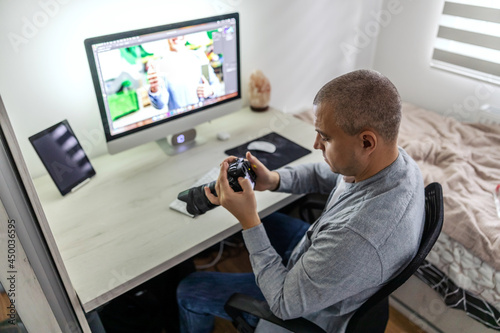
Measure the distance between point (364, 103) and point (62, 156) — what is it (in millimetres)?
1065

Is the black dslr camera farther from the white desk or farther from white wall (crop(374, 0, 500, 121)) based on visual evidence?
white wall (crop(374, 0, 500, 121))

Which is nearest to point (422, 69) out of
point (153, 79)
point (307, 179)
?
point (307, 179)

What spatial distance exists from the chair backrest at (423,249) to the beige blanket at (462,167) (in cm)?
44

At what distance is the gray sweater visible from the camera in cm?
91

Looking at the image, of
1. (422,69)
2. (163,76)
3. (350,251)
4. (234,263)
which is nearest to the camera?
(350,251)

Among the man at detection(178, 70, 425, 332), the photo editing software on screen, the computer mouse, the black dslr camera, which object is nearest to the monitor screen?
the photo editing software on screen

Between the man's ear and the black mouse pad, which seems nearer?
the man's ear

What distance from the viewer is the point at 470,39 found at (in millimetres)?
2131

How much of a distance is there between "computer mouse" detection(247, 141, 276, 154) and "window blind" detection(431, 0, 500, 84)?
1.32 metres

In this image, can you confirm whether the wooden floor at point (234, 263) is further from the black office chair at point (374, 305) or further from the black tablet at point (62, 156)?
the black tablet at point (62, 156)

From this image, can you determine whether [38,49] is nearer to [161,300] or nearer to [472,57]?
[161,300]

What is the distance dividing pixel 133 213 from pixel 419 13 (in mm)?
2039

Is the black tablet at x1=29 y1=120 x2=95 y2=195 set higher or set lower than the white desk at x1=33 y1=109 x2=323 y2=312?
higher

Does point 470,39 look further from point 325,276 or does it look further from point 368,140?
point 325,276
